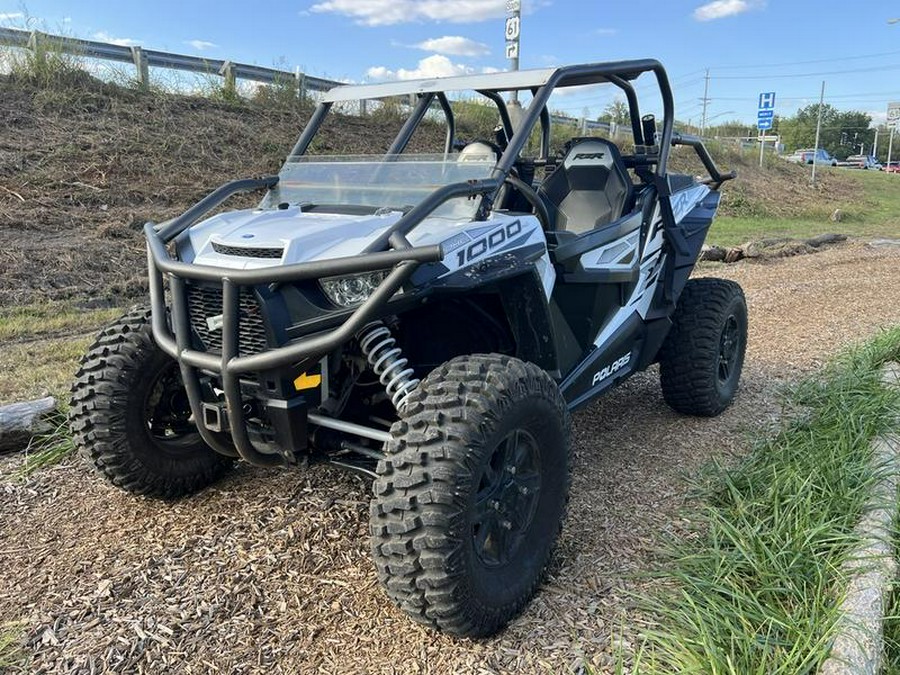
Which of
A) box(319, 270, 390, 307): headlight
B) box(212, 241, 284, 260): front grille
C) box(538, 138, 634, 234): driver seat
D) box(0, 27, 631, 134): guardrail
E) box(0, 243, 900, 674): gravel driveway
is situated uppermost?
box(0, 27, 631, 134): guardrail

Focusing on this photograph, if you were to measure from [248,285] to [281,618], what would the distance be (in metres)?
1.13

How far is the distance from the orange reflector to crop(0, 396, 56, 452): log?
2.01 meters

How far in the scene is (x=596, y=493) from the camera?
138 inches

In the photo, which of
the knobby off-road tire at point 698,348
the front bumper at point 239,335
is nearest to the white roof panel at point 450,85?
the front bumper at point 239,335

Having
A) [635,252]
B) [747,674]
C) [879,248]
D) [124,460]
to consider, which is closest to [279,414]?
[124,460]

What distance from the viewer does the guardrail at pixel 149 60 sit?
1109cm

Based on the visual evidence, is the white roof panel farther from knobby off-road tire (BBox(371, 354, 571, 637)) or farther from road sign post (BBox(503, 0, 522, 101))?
road sign post (BBox(503, 0, 522, 101))

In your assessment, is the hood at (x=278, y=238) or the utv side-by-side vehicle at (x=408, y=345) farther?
the hood at (x=278, y=238)

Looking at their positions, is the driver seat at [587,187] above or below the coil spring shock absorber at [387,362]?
above

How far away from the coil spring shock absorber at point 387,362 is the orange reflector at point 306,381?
7.3 inches

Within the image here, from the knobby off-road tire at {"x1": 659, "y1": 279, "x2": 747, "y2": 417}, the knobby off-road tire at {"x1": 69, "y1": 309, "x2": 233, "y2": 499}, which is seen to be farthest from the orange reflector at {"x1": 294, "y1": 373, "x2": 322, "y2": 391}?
the knobby off-road tire at {"x1": 659, "y1": 279, "x2": 747, "y2": 417}

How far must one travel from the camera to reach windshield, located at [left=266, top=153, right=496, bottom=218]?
307 cm

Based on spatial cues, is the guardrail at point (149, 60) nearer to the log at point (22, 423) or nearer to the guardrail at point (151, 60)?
the guardrail at point (151, 60)

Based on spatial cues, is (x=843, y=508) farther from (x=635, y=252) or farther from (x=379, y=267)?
(x=379, y=267)
